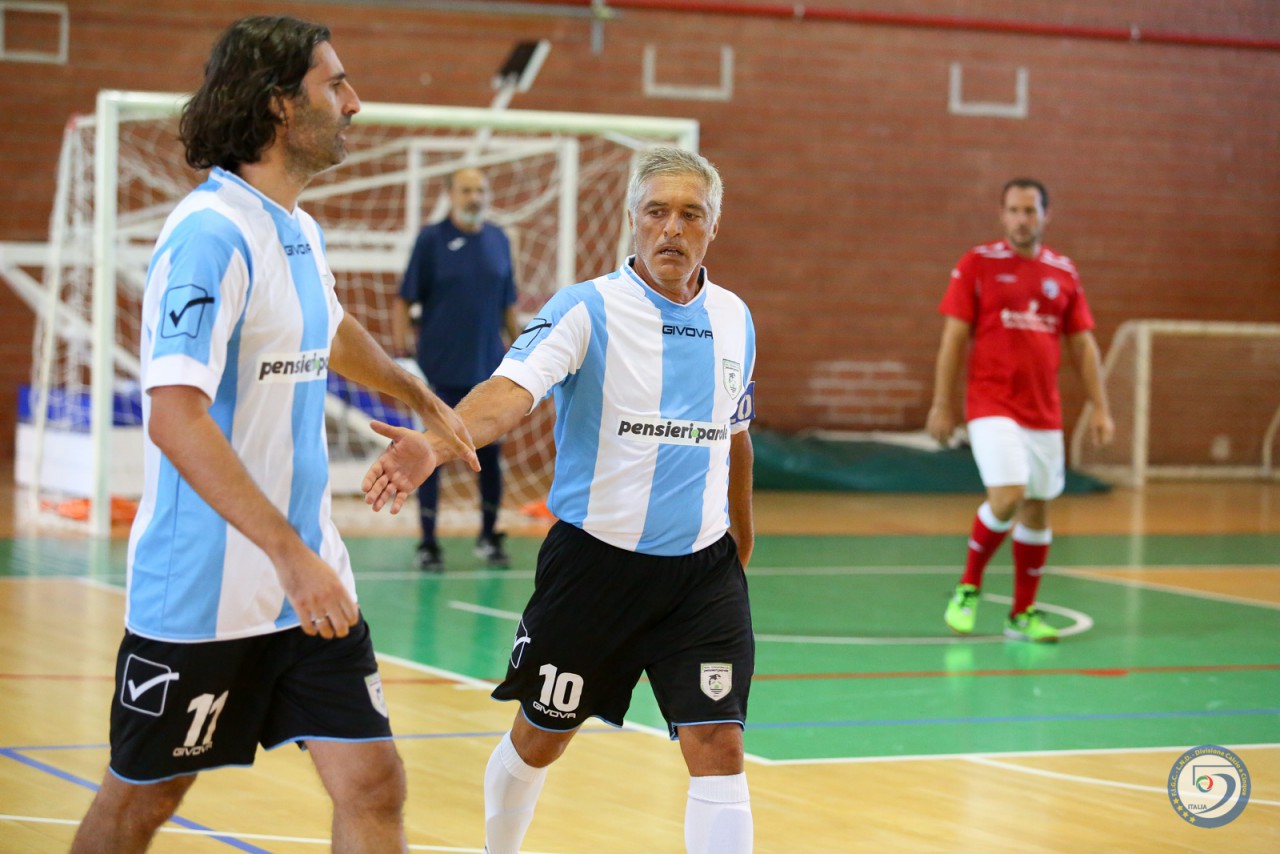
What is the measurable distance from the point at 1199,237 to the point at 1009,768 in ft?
42.2

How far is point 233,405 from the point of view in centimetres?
272

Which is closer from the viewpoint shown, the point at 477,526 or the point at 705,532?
the point at 705,532

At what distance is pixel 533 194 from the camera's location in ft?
49.1

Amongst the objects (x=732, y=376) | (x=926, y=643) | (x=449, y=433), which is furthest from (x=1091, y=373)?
(x=449, y=433)

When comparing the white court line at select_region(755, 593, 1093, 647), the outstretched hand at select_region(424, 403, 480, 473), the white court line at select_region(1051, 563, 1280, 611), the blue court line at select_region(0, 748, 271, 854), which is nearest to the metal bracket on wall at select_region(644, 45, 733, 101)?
the white court line at select_region(1051, 563, 1280, 611)

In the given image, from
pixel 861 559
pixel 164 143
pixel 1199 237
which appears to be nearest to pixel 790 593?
pixel 861 559

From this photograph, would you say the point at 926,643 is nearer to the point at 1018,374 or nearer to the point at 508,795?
the point at 1018,374

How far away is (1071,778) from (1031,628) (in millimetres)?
2592

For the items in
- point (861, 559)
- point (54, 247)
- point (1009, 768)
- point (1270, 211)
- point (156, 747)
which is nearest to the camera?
point (156, 747)

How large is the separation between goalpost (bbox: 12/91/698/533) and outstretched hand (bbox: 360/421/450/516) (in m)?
6.74

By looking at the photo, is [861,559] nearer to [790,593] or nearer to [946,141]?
[790,593]

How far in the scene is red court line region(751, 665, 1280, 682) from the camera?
21.8ft

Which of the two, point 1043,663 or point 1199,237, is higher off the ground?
point 1199,237

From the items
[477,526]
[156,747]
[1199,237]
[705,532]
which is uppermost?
[1199,237]
